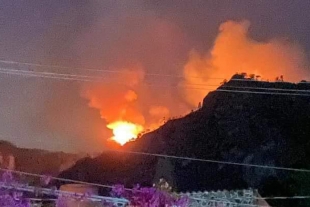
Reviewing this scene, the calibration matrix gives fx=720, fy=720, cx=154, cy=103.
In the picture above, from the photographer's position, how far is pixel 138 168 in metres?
2.07

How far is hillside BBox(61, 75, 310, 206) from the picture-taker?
1976 mm

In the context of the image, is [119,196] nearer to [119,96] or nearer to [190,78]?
[119,96]

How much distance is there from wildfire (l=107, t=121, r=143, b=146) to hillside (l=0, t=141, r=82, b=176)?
0.41 feet

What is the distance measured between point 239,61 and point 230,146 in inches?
9.9

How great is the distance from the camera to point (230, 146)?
2.03m

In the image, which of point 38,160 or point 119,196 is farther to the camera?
point 38,160

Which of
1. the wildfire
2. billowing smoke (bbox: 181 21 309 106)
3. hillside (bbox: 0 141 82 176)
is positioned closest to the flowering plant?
hillside (bbox: 0 141 82 176)

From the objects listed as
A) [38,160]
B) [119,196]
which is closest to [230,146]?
[119,196]

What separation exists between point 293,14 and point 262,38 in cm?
11

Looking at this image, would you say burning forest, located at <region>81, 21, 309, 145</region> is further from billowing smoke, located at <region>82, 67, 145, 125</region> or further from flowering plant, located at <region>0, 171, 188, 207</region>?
flowering plant, located at <region>0, 171, 188, 207</region>

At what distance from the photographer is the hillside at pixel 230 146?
77.8 inches

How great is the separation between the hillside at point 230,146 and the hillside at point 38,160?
0.09 feet

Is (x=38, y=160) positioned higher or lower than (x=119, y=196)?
higher

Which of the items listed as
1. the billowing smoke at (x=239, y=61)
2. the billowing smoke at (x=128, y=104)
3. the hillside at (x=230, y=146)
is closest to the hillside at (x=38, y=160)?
→ the hillside at (x=230, y=146)
